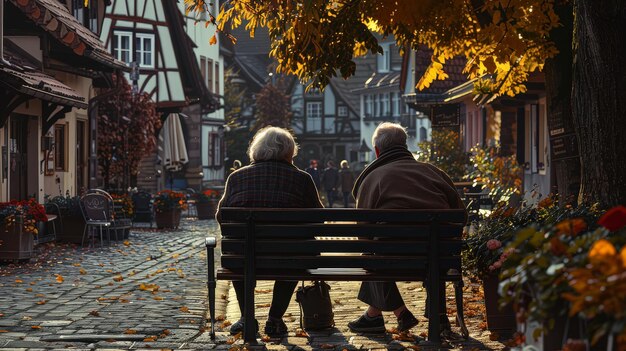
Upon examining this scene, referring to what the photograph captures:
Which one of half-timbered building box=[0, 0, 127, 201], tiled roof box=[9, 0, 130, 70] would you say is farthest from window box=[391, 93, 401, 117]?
tiled roof box=[9, 0, 130, 70]

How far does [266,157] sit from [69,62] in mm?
17551

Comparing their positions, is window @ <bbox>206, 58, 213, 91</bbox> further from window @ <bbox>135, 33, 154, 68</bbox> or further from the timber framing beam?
the timber framing beam

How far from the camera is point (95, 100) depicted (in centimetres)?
2903

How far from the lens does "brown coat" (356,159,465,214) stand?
9570mm

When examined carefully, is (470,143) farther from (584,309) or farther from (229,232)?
(584,309)

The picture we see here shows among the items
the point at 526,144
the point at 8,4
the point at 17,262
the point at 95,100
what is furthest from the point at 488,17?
the point at 95,100

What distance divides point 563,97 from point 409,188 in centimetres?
380

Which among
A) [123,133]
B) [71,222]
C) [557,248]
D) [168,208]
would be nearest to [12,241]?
[71,222]

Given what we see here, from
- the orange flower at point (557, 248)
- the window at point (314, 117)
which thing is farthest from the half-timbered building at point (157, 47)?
the window at point (314, 117)

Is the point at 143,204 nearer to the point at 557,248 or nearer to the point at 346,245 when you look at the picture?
the point at 346,245

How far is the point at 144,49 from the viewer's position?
43562 millimetres

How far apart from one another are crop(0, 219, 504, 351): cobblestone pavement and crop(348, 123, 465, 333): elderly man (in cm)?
16

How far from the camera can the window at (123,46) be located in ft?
141

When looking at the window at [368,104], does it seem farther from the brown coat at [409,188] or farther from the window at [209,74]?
the brown coat at [409,188]
